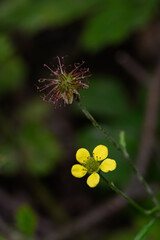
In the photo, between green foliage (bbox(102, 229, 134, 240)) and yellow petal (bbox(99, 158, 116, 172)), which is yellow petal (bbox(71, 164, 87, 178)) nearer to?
yellow petal (bbox(99, 158, 116, 172))

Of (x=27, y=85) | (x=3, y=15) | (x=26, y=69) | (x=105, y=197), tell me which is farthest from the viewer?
(x=27, y=85)

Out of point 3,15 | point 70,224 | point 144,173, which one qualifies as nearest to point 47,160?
point 70,224

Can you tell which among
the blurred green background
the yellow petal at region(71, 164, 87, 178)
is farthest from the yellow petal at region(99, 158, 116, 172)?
the blurred green background

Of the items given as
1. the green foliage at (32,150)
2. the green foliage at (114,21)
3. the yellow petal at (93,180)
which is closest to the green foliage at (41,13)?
the green foliage at (114,21)

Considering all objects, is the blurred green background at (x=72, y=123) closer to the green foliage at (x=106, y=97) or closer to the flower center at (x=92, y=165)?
the green foliage at (x=106, y=97)

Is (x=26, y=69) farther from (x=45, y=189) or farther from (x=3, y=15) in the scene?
(x=45, y=189)

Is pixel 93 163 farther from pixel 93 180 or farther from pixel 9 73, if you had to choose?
pixel 9 73
